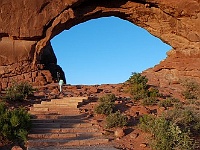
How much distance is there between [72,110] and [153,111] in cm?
290

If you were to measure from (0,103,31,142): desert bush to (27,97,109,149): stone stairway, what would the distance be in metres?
0.27

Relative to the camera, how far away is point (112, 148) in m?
8.51

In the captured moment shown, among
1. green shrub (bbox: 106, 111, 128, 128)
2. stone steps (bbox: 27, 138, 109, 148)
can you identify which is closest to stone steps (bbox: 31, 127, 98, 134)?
green shrub (bbox: 106, 111, 128, 128)

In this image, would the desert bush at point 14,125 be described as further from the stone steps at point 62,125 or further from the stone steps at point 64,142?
the stone steps at point 62,125

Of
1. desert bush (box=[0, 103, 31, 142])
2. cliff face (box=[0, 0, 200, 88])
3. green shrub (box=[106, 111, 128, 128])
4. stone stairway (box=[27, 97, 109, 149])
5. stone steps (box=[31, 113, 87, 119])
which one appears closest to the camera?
desert bush (box=[0, 103, 31, 142])

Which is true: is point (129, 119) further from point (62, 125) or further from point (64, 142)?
point (64, 142)

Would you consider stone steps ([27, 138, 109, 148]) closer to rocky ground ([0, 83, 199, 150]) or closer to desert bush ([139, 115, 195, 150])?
rocky ground ([0, 83, 199, 150])

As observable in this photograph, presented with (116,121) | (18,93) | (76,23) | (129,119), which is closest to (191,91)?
(129,119)

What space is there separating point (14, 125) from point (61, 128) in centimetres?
162

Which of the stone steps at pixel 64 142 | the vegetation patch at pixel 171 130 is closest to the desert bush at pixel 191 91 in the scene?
the vegetation patch at pixel 171 130

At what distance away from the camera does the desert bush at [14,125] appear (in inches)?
332

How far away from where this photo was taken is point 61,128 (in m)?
9.77

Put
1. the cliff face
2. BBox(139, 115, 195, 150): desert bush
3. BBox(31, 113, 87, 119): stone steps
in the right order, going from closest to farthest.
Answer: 1. BBox(139, 115, 195, 150): desert bush
2. BBox(31, 113, 87, 119): stone steps
3. the cliff face

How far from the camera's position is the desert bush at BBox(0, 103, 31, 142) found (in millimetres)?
8445
